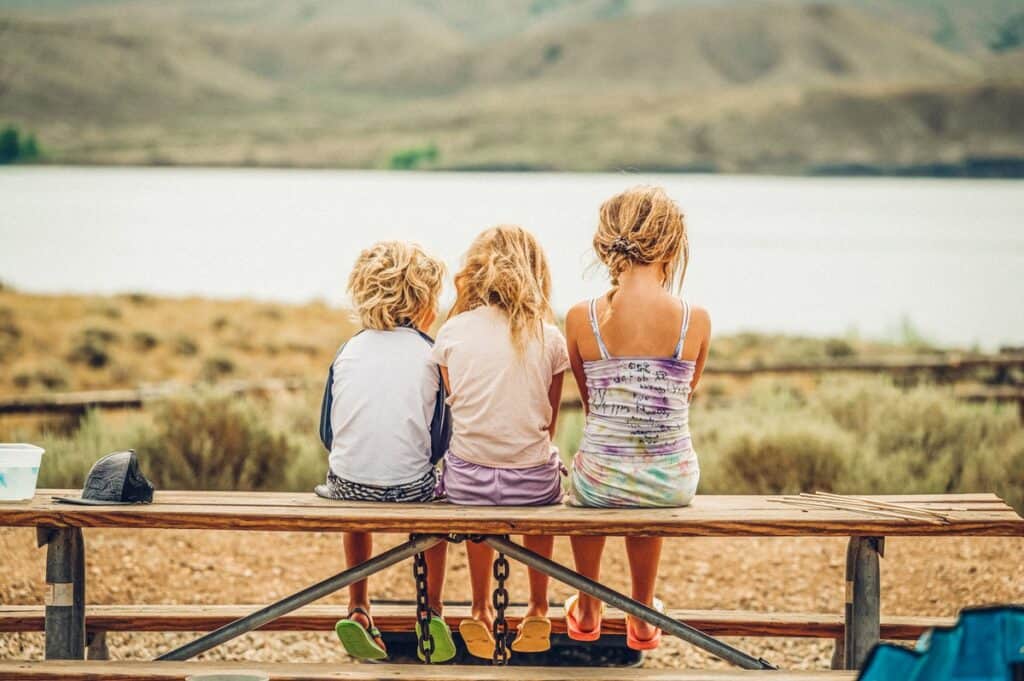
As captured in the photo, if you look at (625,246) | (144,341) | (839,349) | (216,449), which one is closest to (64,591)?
(625,246)

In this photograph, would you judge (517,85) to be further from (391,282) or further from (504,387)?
(504,387)

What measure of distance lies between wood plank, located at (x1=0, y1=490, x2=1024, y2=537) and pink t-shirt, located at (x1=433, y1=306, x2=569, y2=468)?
0.30m

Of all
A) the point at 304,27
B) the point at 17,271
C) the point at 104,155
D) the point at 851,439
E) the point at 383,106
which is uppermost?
the point at 304,27

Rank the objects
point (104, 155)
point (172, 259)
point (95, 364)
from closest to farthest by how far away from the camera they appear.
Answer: point (95, 364) → point (172, 259) → point (104, 155)

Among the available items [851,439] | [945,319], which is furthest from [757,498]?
[945,319]

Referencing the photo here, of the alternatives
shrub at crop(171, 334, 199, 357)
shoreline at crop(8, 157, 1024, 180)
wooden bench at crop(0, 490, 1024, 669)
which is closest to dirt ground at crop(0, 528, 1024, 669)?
wooden bench at crop(0, 490, 1024, 669)

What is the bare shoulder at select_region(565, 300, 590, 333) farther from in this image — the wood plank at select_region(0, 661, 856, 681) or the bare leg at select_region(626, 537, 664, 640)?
the wood plank at select_region(0, 661, 856, 681)

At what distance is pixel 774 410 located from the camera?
919cm

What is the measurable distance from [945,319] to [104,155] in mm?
82969

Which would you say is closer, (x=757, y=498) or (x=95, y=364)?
(x=757, y=498)

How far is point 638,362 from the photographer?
3824mm

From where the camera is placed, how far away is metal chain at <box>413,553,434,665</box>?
12.5ft

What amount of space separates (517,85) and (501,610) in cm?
13091

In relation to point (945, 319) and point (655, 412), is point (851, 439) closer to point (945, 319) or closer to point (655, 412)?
point (655, 412)
